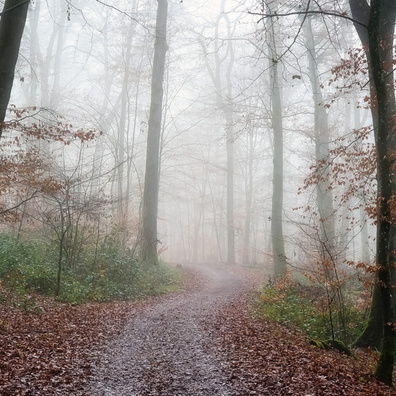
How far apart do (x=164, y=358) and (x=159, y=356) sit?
0.15 metres

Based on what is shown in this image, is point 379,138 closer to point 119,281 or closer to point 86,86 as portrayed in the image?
point 119,281

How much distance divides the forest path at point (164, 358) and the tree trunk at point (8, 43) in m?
5.05

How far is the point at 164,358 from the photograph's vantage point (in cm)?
655

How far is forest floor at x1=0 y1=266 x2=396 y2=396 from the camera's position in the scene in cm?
527

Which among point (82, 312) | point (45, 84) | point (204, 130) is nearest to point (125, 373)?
point (82, 312)

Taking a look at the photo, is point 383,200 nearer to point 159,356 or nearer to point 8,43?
point 159,356

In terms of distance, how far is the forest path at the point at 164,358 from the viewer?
527 centimetres

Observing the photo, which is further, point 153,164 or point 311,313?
point 153,164

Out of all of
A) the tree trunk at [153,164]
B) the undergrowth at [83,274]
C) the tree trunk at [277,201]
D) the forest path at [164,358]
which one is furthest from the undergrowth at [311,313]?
the tree trunk at [153,164]

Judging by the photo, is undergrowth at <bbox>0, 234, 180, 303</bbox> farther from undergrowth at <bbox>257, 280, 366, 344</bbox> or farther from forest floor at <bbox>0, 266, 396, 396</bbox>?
undergrowth at <bbox>257, 280, 366, 344</bbox>

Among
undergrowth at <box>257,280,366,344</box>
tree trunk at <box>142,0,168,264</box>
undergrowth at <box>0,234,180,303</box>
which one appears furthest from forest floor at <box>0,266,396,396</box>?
tree trunk at <box>142,0,168,264</box>

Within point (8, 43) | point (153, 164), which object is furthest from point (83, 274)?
point (8, 43)

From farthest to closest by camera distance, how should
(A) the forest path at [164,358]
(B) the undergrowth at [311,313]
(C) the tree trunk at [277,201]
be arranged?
(C) the tree trunk at [277,201] < (B) the undergrowth at [311,313] < (A) the forest path at [164,358]

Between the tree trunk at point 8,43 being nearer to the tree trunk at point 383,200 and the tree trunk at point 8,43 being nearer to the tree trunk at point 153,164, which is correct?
the tree trunk at point 383,200
